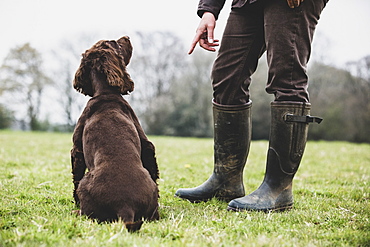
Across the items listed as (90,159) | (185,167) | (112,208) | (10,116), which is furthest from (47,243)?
(10,116)

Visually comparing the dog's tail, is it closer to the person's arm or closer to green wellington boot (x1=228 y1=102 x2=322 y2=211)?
green wellington boot (x1=228 y1=102 x2=322 y2=211)

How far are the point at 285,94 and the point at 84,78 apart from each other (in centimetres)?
173

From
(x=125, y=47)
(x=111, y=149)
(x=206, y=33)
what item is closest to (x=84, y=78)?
(x=125, y=47)

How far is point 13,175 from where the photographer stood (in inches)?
181

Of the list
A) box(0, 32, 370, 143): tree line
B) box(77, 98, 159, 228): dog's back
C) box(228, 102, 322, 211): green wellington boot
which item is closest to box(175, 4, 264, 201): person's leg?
box(228, 102, 322, 211): green wellington boot

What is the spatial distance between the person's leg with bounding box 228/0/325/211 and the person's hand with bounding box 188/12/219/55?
1.54ft

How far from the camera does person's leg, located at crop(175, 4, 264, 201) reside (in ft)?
10.3

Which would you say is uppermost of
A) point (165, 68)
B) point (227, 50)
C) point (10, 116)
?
point (165, 68)

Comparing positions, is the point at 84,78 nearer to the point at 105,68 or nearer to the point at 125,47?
the point at 105,68

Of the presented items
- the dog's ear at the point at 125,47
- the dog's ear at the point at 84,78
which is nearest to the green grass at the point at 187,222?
the dog's ear at the point at 84,78

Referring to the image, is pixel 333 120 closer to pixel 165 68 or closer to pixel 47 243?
pixel 165 68

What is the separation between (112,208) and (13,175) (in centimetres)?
298

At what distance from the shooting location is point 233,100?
10.7 feet

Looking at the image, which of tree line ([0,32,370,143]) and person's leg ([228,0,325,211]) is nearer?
person's leg ([228,0,325,211])
